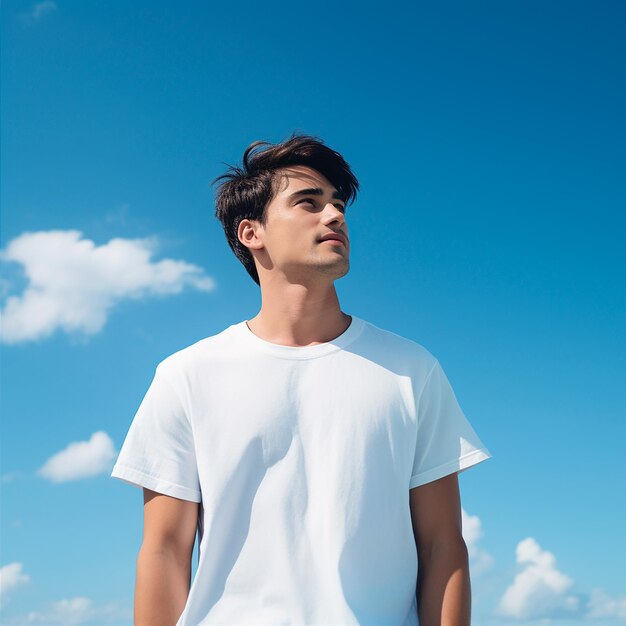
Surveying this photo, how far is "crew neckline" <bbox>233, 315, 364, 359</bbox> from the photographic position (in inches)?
188

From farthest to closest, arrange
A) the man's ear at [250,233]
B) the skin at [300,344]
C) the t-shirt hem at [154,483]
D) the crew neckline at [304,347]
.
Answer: the man's ear at [250,233]
the crew neckline at [304,347]
the t-shirt hem at [154,483]
the skin at [300,344]

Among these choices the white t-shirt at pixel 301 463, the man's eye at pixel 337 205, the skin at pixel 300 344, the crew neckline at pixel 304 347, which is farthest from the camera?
the man's eye at pixel 337 205

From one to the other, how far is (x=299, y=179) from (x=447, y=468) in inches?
83.3

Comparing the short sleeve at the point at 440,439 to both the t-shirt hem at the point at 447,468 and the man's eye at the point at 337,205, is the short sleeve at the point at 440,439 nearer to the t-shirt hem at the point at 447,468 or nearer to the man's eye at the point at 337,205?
the t-shirt hem at the point at 447,468

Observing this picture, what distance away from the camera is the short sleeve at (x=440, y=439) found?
456 centimetres

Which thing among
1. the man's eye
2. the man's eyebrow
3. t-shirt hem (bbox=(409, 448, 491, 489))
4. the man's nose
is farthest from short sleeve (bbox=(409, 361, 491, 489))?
the man's eyebrow

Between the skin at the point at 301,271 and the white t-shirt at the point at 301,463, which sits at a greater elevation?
the skin at the point at 301,271

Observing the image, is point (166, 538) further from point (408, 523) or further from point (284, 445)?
point (408, 523)

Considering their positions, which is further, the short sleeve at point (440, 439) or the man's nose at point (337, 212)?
the man's nose at point (337, 212)

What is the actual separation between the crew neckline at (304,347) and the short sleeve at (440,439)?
558 mm

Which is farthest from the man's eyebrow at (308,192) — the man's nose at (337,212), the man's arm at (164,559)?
the man's arm at (164,559)

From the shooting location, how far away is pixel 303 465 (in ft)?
14.6

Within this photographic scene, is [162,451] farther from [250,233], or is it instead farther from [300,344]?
[250,233]

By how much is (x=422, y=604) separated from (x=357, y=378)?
134cm
